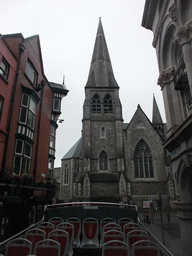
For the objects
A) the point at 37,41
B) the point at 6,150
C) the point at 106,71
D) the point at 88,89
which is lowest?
the point at 6,150

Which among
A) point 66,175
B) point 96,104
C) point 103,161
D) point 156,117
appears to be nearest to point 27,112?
point 103,161

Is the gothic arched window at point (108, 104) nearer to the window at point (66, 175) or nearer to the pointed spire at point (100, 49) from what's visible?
the pointed spire at point (100, 49)

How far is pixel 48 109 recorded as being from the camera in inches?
707

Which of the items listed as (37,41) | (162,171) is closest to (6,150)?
(37,41)

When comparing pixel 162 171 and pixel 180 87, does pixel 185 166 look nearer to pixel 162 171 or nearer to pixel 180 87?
pixel 180 87

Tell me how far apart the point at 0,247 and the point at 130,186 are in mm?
24841

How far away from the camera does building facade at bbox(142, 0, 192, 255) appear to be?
22.2 feet

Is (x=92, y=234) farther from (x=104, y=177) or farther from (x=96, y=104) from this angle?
(x=96, y=104)

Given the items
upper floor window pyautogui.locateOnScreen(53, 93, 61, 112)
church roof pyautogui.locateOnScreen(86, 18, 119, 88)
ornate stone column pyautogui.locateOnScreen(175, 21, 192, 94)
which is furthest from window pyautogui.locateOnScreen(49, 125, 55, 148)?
church roof pyautogui.locateOnScreen(86, 18, 119, 88)

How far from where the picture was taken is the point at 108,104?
32625 mm

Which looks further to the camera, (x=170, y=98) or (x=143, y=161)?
(x=143, y=161)

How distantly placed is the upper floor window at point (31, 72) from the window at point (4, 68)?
281 centimetres

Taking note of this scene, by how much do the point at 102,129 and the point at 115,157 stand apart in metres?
5.22

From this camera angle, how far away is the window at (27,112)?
1268cm
